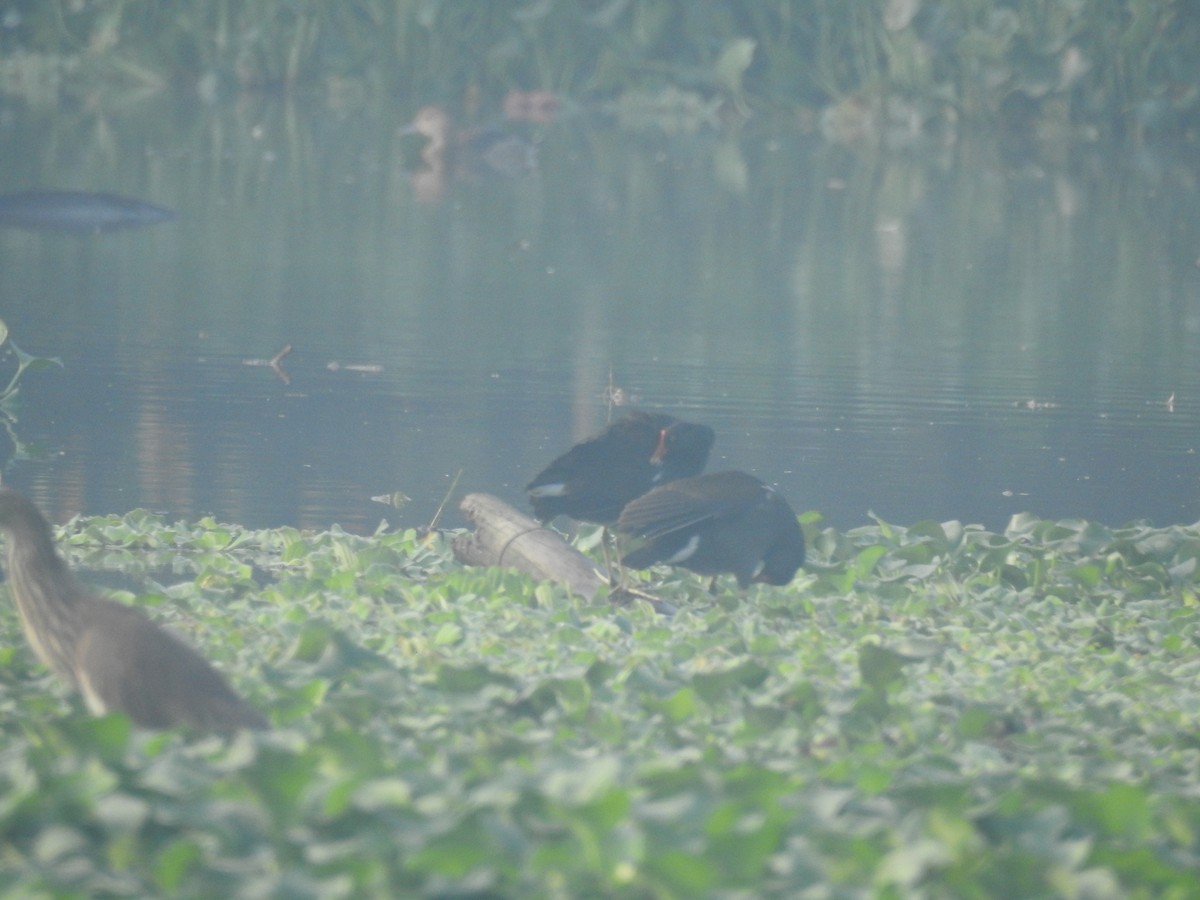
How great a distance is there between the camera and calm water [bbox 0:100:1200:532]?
20.2 feet

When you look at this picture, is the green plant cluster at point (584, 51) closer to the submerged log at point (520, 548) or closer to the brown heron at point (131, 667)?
the submerged log at point (520, 548)

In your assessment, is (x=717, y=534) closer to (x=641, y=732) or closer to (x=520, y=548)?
(x=520, y=548)

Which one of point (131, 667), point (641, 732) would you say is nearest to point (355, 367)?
point (641, 732)

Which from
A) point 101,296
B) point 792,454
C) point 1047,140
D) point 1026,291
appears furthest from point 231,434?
point 1047,140

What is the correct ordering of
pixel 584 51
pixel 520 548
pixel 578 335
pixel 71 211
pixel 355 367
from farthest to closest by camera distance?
pixel 584 51
pixel 71 211
pixel 578 335
pixel 355 367
pixel 520 548

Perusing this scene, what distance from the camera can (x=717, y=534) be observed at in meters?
4.40

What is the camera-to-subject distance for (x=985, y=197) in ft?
52.1

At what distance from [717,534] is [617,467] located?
48 centimetres

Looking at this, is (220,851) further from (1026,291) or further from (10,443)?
(1026,291)

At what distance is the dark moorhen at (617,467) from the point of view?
4.67m

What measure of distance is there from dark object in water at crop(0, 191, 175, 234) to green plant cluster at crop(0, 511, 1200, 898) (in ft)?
22.3

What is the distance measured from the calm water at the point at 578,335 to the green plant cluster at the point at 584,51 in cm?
520

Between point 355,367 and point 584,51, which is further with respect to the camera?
point 584,51

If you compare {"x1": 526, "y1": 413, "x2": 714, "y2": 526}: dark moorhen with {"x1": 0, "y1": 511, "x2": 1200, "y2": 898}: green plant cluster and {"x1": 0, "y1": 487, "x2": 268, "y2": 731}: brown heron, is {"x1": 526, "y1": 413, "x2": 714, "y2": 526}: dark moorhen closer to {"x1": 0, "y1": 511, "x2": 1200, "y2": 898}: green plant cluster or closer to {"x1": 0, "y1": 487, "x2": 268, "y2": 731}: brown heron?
{"x1": 0, "y1": 511, "x2": 1200, "y2": 898}: green plant cluster
